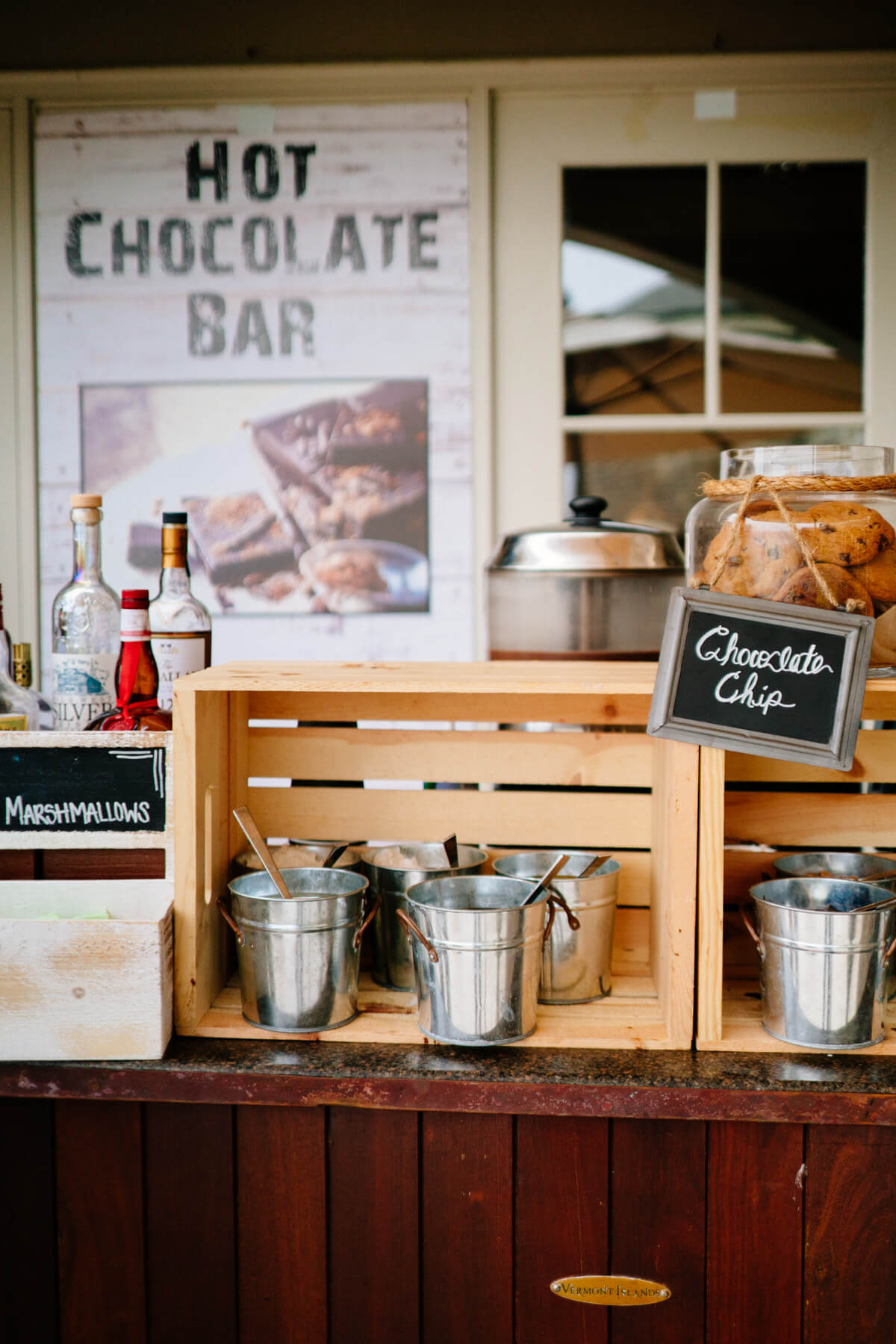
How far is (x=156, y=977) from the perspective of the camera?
1104mm

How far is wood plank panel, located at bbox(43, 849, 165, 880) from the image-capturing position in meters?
1.21

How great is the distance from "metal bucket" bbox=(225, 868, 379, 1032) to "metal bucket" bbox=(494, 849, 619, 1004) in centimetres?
19

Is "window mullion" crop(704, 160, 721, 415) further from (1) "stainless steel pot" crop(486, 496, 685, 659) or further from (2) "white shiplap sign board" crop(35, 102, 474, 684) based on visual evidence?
(1) "stainless steel pot" crop(486, 496, 685, 659)

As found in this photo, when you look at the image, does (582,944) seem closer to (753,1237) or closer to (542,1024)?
(542,1024)

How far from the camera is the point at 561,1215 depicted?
1078 mm

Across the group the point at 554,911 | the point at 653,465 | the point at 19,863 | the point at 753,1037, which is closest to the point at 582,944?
the point at 554,911

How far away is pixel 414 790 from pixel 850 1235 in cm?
66

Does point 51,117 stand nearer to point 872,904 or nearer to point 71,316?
point 71,316

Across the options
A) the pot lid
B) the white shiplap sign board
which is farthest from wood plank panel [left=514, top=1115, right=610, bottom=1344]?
the white shiplap sign board

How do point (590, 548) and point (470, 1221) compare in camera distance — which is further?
point (590, 548)

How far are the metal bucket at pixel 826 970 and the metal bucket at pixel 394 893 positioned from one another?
0.34 meters

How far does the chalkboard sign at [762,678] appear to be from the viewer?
3.48 ft

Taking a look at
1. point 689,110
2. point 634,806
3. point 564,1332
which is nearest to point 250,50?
point 689,110

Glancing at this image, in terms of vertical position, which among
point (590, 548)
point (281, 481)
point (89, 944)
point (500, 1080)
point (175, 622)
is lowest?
point (500, 1080)
